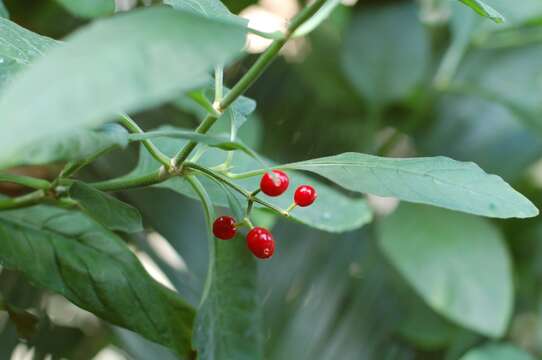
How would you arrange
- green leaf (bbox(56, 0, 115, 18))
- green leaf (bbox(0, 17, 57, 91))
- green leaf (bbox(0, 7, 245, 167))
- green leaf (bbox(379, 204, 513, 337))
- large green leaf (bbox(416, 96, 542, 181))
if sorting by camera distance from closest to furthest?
green leaf (bbox(0, 7, 245, 167)) → green leaf (bbox(0, 17, 57, 91)) → green leaf (bbox(56, 0, 115, 18)) → green leaf (bbox(379, 204, 513, 337)) → large green leaf (bbox(416, 96, 542, 181))

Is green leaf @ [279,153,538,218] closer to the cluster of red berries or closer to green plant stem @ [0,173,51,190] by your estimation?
A: the cluster of red berries

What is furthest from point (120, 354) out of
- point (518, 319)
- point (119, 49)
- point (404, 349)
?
point (518, 319)

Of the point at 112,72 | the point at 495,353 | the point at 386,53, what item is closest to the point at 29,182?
the point at 112,72

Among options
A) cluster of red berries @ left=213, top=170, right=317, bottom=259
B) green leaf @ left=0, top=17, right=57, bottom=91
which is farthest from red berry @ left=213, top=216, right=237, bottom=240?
green leaf @ left=0, top=17, right=57, bottom=91

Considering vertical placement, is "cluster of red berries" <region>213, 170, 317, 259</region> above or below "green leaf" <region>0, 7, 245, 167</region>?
below

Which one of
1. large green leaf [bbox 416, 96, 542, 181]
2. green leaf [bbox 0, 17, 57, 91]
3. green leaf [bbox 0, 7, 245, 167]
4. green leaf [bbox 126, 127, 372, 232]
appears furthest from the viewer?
large green leaf [bbox 416, 96, 542, 181]

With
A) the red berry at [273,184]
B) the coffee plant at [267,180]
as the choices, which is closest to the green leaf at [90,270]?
the coffee plant at [267,180]

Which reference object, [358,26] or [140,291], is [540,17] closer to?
[358,26]
